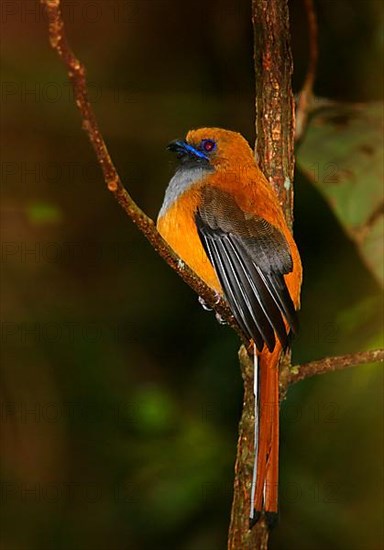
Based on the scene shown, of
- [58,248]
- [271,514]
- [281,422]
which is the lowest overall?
[271,514]

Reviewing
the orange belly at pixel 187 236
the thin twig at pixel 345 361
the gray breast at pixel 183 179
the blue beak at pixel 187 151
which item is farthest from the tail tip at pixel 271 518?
the blue beak at pixel 187 151

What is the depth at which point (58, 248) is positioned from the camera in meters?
4.66

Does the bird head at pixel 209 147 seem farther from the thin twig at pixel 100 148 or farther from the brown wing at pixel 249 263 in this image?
the thin twig at pixel 100 148

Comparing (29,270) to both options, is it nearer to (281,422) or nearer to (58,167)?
(58,167)

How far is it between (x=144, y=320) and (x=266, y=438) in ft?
7.05

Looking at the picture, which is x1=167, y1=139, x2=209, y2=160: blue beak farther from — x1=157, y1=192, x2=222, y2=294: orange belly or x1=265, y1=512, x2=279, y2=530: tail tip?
x1=265, y1=512, x2=279, y2=530: tail tip

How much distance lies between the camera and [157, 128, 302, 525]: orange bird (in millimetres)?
2510

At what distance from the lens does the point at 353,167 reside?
9.46ft

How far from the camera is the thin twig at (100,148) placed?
1.49 m

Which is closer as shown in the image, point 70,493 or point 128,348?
point 70,493

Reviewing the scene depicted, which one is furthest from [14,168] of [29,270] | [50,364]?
[50,364]

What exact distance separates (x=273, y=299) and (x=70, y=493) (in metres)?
2.11

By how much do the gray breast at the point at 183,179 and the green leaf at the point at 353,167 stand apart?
15.2 inches

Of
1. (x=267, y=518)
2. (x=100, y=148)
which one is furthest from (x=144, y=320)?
(x=100, y=148)
